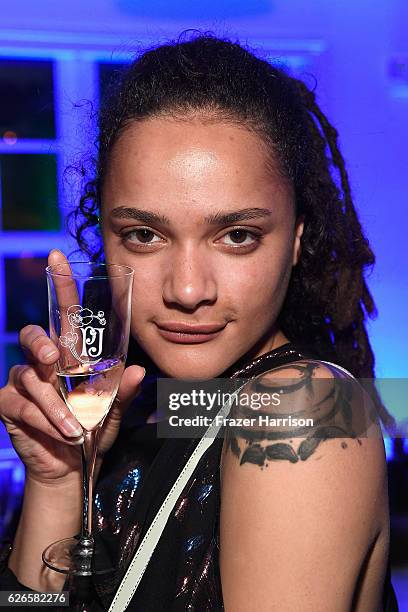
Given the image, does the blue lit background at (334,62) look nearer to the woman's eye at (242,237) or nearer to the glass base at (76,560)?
the woman's eye at (242,237)

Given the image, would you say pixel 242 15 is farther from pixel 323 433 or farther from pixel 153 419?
pixel 323 433

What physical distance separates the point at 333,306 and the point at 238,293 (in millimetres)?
544

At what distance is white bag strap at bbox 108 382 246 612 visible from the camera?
1427mm

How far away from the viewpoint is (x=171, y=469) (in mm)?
1688

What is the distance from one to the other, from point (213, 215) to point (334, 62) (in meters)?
2.70

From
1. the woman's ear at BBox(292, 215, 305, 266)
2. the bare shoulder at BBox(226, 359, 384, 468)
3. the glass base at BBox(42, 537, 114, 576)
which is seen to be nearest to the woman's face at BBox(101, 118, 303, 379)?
the woman's ear at BBox(292, 215, 305, 266)

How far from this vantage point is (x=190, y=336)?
157 cm

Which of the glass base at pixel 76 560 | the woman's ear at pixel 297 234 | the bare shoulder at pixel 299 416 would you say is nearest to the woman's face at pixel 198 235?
the woman's ear at pixel 297 234

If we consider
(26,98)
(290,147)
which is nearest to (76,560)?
(290,147)

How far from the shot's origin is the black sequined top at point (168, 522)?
1354 mm

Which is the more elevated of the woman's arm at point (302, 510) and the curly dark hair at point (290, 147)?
the curly dark hair at point (290, 147)

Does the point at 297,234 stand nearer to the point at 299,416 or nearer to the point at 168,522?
the point at 299,416

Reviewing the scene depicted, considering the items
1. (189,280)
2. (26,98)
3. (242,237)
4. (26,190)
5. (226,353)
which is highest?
(26,98)

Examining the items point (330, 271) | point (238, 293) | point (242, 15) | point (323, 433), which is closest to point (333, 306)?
point (330, 271)
